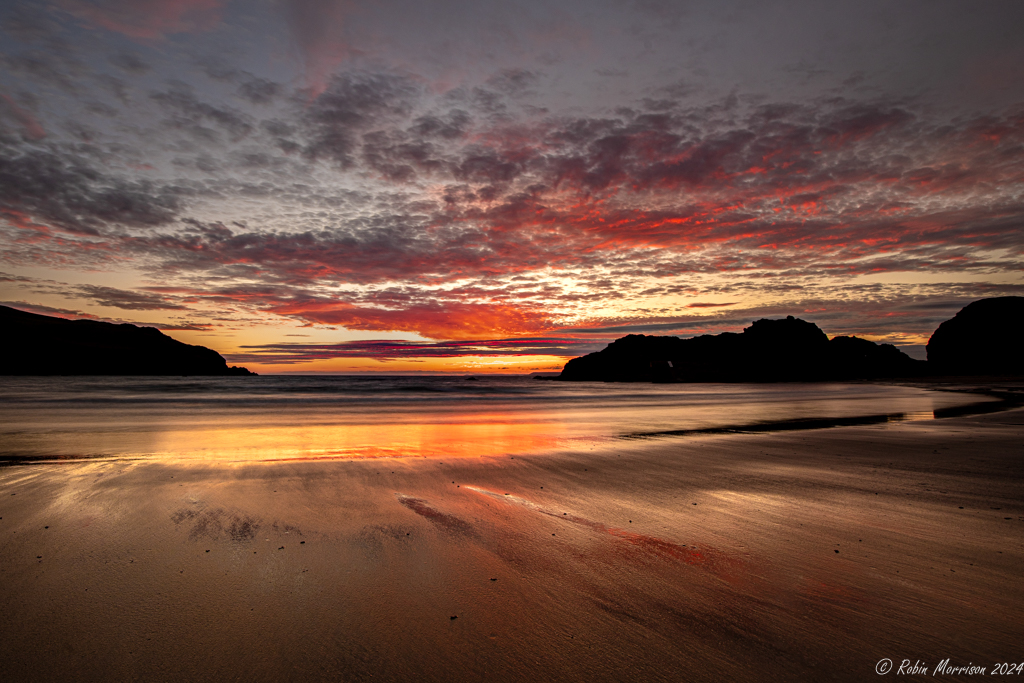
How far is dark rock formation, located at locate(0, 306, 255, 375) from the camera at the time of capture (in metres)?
122

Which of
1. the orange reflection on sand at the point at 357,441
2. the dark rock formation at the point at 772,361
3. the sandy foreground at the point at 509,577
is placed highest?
the dark rock formation at the point at 772,361

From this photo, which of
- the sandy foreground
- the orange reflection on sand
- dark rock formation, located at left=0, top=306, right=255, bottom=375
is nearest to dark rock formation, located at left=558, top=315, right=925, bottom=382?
the orange reflection on sand

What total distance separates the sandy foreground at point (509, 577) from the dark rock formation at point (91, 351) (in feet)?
507

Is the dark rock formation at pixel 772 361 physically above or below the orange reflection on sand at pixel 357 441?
above

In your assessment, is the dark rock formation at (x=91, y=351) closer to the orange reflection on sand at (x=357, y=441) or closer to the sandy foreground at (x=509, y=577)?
the orange reflection on sand at (x=357, y=441)

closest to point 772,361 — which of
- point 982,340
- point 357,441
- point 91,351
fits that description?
point 982,340

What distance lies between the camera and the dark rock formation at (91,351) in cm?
12162

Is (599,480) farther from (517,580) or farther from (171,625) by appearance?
(171,625)

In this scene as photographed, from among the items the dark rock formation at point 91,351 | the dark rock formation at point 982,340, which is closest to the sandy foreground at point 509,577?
the dark rock formation at point 982,340

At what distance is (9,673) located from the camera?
102 inches

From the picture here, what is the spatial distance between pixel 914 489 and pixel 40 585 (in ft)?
33.5

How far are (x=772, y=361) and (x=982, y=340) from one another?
3805 centimetres

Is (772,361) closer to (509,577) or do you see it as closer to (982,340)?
(982,340)

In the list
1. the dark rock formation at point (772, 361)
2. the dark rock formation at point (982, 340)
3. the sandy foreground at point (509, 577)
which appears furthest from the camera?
the dark rock formation at point (772, 361)
